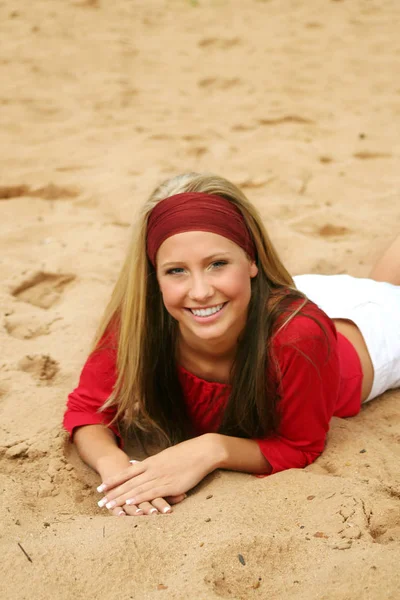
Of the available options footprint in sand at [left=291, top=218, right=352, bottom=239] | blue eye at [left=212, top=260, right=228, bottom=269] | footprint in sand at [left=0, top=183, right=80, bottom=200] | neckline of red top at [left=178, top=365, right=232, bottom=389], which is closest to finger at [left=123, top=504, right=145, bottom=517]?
neckline of red top at [left=178, top=365, right=232, bottom=389]

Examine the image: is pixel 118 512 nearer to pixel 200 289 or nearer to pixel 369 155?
pixel 200 289

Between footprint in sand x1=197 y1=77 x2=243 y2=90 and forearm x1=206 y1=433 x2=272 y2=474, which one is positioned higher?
forearm x1=206 y1=433 x2=272 y2=474

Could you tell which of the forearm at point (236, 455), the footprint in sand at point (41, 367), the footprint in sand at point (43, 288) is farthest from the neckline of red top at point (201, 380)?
the footprint in sand at point (43, 288)

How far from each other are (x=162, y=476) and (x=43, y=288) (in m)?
1.36

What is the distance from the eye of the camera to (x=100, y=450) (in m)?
2.15

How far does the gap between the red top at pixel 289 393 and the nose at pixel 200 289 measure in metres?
0.26

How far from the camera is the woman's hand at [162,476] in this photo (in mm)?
1975

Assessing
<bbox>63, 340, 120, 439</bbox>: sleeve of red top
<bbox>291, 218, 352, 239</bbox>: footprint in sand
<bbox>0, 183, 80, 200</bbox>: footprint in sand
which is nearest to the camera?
<bbox>63, 340, 120, 439</bbox>: sleeve of red top

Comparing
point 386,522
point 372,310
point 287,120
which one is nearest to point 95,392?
point 386,522

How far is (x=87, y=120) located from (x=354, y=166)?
1.86m

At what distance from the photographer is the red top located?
6.84ft

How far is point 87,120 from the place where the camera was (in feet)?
16.4

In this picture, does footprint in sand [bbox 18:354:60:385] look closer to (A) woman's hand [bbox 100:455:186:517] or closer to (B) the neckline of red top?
(B) the neckline of red top

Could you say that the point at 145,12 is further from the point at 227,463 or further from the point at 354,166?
the point at 227,463
